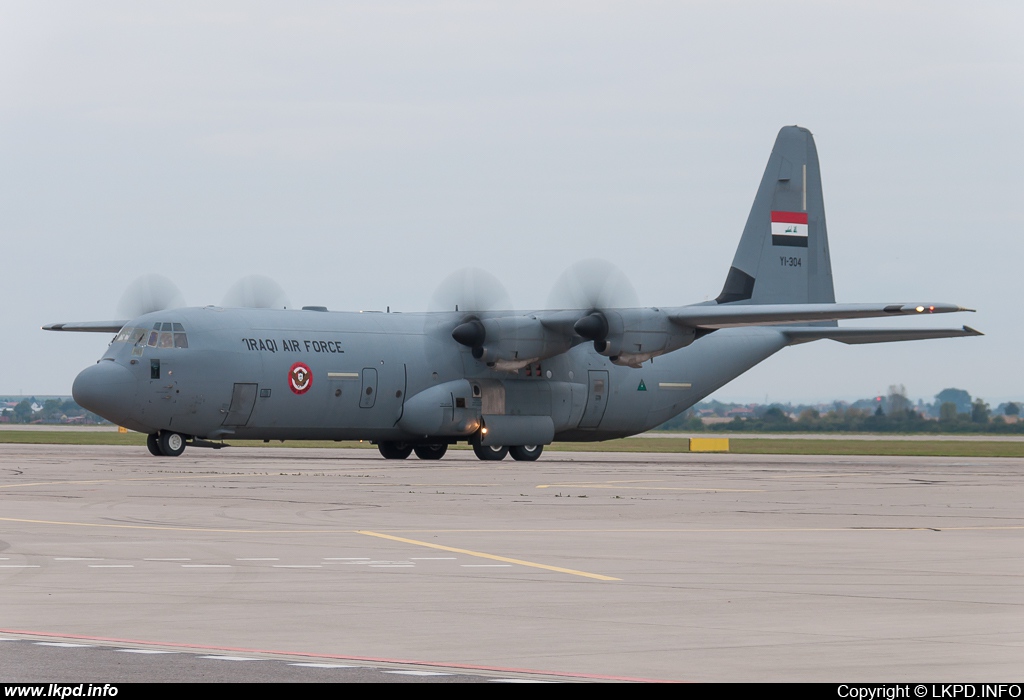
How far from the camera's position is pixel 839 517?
21.0 m

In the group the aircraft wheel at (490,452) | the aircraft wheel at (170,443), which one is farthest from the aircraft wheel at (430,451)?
the aircraft wheel at (170,443)

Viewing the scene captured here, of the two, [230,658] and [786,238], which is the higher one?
[786,238]

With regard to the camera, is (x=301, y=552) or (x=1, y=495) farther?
(x=1, y=495)

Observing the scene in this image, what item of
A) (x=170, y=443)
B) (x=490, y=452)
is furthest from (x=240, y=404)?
(x=490, y=452)

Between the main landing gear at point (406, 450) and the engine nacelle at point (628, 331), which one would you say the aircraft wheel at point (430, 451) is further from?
the engine nacelle at point (628, 331)

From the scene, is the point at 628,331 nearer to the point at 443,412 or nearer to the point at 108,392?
the point at 443,412

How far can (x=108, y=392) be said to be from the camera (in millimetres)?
36156

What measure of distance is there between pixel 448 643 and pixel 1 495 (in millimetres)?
16336

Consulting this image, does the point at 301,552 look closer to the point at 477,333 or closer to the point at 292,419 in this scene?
the point at 292,419

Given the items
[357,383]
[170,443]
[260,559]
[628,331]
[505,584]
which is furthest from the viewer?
[628,331]

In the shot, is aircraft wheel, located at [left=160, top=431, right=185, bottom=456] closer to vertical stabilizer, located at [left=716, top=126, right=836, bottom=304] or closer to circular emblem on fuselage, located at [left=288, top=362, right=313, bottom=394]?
circular emblem on fuselage, located at [left=288, top=362, right=313, bottom=394]

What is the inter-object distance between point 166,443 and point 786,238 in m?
22.4

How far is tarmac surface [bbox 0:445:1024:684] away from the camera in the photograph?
8805mm
